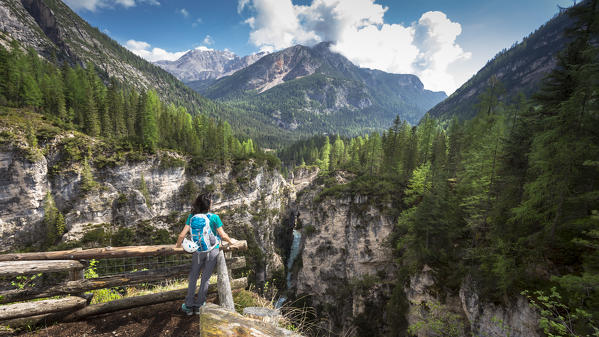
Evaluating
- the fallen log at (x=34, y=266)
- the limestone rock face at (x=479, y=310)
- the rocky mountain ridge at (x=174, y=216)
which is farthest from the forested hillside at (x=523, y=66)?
the fallen log at (x=34, y=266)

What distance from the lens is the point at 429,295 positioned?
64.8ft

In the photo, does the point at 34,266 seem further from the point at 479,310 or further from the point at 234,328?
the point at 479,310

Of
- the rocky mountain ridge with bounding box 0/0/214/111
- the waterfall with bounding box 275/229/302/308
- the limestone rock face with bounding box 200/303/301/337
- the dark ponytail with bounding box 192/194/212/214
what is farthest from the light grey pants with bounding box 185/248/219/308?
the rocky mountain ridge with bounding box 0/0/214/111

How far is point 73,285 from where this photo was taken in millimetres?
→ 5113

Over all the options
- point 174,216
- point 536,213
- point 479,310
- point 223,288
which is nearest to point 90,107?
point 174,216

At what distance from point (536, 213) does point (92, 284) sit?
19153 mm

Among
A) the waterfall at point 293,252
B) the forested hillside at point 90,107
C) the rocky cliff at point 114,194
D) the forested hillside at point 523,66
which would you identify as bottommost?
the waterfall at point 293,252

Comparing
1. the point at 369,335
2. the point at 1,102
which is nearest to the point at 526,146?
the point at 369,335

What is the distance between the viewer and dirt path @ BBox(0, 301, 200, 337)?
4.64m

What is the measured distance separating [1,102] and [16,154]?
13531mm

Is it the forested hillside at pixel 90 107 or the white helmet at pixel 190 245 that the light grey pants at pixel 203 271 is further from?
the forested hillside at pixel 90 107

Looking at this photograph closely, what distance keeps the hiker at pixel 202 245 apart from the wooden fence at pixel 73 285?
0.95ft

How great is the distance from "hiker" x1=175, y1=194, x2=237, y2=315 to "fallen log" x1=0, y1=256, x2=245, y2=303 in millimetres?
902

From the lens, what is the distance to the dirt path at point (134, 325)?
4.64m
